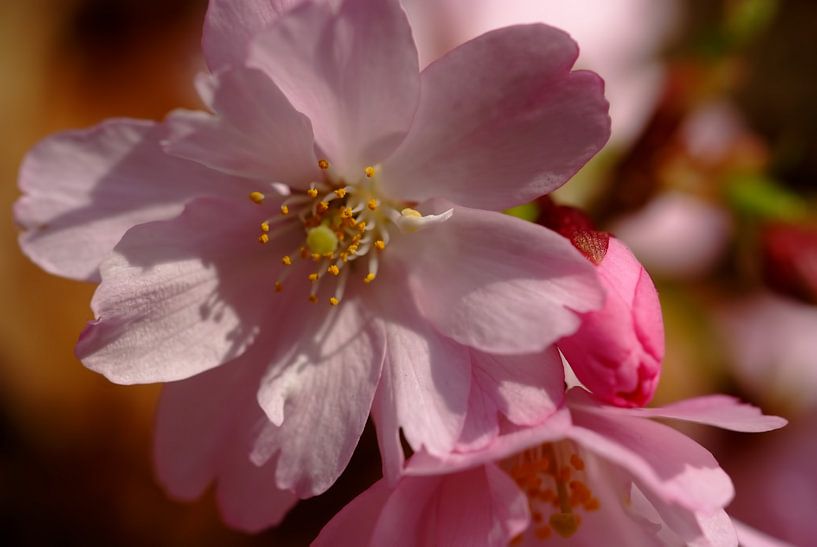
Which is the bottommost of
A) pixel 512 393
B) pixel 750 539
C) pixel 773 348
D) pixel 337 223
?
pixel 773 348

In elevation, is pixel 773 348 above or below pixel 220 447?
below

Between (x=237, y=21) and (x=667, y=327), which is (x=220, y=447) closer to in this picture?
(x=237, y=21)

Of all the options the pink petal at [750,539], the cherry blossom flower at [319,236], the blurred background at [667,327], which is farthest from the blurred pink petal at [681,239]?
the cherry blossom flower at [319,236]

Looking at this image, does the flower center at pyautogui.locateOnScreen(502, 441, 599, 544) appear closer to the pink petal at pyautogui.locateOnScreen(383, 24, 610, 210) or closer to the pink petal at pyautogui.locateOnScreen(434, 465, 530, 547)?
the pink petal at pyautogui.locateOnScreen(434, 465, 530, 547)

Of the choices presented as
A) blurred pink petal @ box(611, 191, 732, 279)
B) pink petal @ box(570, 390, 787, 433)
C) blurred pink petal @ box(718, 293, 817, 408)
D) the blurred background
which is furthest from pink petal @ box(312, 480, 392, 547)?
blurred pink petal @ box(718, 293, 817, 408)

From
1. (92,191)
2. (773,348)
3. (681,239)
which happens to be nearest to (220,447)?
(92,191)

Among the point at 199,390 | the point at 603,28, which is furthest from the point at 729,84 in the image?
the point at 199,390
